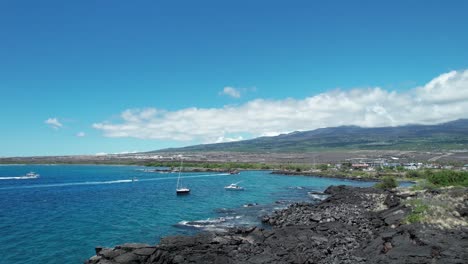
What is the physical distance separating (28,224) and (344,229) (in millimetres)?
36104

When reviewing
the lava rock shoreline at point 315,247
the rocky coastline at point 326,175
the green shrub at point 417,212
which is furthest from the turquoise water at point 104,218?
the rocky coastline at point 326,175

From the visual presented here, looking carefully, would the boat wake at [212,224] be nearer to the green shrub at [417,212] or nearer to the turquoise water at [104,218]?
the turquoise water at [104,218]

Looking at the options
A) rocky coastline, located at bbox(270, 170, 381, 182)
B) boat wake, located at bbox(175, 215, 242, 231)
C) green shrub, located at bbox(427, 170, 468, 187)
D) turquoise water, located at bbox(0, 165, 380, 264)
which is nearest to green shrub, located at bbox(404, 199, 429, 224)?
turquoise water, located at bbox(0, 165, 380, 264)

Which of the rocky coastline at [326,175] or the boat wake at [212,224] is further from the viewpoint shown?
the rocky coastline at [326,175]

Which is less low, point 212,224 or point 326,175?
point 212,224

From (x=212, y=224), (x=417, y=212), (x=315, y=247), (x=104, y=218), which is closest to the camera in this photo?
(x=315, y=247)

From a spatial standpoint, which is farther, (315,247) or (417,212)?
(417,212)

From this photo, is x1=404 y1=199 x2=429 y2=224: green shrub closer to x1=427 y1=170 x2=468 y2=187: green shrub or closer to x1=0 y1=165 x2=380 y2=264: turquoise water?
x1=0 y1=165 x2=380 y2=264: turquoise water

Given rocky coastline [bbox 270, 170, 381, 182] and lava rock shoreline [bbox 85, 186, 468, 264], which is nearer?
lava rock shoreline [bbox 85, 186, 468, 264]

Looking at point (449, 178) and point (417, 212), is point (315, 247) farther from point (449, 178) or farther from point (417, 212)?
point (449, 178)

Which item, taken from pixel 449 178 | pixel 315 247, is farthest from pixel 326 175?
pixel 315 247

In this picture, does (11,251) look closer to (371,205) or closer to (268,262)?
(268,262)

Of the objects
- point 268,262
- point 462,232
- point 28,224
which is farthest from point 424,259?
point 28,224

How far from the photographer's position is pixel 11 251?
3117 cm
